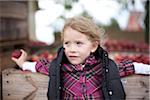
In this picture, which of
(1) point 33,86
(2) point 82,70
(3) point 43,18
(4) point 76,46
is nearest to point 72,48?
(4) point 76,46

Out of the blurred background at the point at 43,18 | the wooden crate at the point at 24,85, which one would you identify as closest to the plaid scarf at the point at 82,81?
the wooden crate at the point at 24,85

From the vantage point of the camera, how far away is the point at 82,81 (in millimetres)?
1991

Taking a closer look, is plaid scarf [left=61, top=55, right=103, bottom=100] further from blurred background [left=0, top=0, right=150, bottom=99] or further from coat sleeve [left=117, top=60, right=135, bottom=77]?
blurred background [left=0, top=0, right=150, bottom=99]

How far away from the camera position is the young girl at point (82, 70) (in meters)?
1.94

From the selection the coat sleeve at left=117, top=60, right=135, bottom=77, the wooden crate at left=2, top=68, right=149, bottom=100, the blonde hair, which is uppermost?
the blonde hair

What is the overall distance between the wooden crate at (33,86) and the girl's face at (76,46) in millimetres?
184

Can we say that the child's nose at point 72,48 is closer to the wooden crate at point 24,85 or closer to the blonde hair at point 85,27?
the blonde hair at point 85,27

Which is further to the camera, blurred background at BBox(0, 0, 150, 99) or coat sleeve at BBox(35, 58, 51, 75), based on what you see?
blurred background at BBox(0, 0, 150, 99)

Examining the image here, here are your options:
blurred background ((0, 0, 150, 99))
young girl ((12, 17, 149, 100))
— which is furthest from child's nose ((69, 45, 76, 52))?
blurred background ((0, 0, 150, 99))

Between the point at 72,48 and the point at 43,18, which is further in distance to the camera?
the point at 43,18

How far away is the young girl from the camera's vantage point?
1.94 metres

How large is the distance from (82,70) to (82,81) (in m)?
0.06

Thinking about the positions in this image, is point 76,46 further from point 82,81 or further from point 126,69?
point 126,69

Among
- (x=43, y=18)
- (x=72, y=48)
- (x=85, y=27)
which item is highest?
(x=43, y=18)
